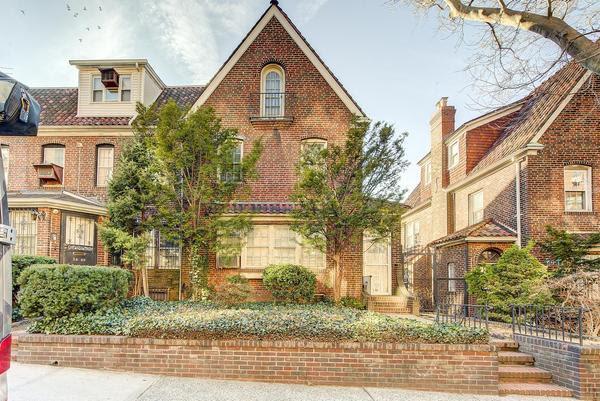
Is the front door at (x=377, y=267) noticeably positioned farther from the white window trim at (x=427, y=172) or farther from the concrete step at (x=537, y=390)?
the white window trim at (x=427, y=172)

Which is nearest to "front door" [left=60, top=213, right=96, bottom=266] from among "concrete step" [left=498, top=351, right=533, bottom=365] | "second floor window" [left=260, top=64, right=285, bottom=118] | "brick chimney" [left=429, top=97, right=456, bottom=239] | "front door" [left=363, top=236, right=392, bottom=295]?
Result: "second floor window" [left=260, top=64, right=285, bottom=118]

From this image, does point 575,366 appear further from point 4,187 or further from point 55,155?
point 55,155

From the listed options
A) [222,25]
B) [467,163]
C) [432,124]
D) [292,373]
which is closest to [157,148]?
[222,25]

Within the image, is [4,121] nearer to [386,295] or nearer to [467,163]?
[386,295]

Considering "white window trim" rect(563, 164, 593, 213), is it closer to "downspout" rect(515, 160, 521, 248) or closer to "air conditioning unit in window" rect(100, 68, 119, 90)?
"downspout" rect(515, 160, 521, 248)

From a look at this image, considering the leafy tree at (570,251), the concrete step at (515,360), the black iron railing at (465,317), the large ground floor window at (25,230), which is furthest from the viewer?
the large ground floor window at (25,230)

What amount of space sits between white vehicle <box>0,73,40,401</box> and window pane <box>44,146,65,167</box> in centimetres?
1574

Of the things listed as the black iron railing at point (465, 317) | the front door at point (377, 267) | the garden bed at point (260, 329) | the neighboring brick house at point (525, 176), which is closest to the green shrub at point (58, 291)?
the garden bed at point (260, 329)

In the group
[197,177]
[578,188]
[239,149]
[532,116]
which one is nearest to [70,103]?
[239,149]

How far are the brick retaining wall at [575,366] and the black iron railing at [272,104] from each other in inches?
445

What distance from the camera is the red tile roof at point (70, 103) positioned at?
59.9 feet

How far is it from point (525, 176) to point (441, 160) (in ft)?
22.2

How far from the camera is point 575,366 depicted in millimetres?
7656

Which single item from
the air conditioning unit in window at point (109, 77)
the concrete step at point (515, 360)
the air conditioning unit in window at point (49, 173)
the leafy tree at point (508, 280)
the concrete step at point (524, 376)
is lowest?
the concrete step at point (524, 376)
